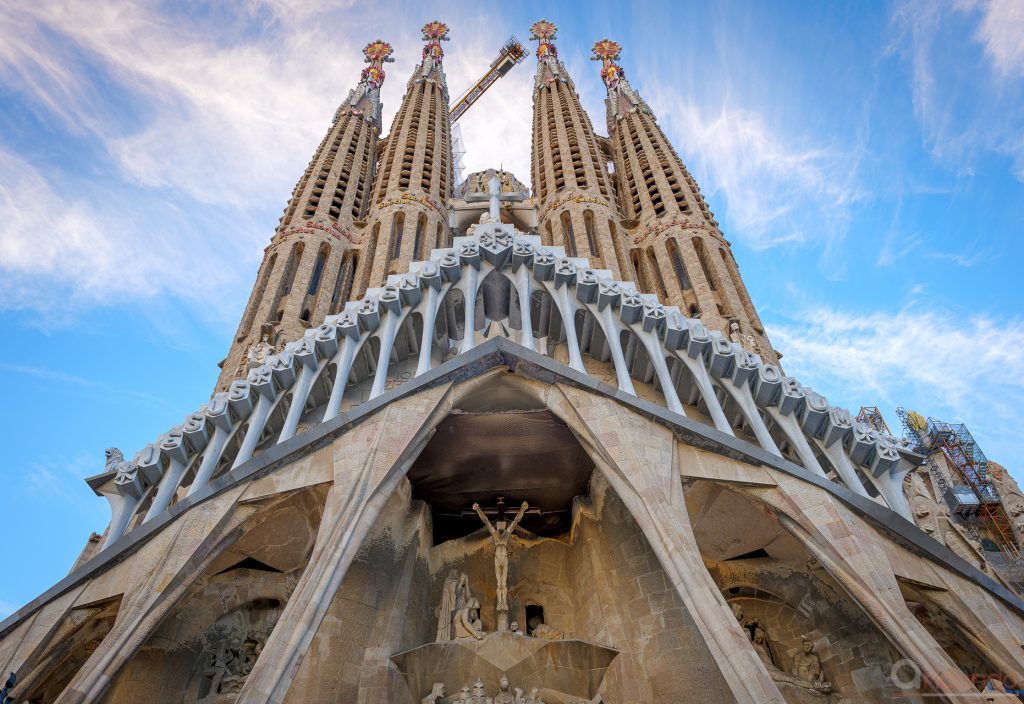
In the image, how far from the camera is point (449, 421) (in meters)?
13.4

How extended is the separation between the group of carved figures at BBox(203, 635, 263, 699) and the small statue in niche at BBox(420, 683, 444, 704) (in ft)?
8.69

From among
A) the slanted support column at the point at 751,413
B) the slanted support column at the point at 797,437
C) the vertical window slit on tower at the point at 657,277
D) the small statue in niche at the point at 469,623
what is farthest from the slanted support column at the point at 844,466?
the vertical window slit on tower at the point at 657,277

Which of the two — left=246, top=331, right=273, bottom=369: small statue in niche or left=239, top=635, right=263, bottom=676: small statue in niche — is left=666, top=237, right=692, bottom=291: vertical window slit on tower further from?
left=239, top=635, right=263, bottom=676: small statue in niche

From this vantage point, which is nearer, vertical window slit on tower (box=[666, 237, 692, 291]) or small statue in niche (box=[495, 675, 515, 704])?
small statue in niche (box=[495, 675, 515, 704])

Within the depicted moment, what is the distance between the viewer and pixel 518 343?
13.6 m

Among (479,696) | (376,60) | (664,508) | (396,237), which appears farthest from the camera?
(376,60)

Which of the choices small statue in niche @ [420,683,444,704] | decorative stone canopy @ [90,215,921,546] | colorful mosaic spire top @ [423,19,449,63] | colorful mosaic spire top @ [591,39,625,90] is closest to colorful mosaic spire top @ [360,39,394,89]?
colorful mosaic spire top @ [423,19,449,63]

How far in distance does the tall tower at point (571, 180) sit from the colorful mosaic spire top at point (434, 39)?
564cm

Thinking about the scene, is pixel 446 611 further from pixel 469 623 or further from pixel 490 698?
pixel 490 698

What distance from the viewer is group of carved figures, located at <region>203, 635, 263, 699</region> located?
12117mm

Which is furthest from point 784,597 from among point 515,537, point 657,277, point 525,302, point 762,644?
point 657,277

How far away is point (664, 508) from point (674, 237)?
15055mm

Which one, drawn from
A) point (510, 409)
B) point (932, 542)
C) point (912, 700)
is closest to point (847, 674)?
point (912, 700)

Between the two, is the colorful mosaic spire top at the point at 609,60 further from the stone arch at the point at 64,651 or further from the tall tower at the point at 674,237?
the stone arch at the point at 64,651
